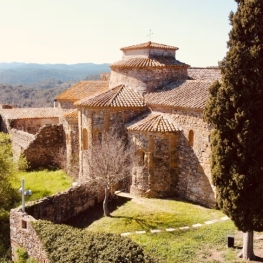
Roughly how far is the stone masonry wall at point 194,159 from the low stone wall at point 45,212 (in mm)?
4713

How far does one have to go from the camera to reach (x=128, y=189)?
66.3 feet

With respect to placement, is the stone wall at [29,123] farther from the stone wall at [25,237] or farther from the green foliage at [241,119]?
the green foliage at [241,119]

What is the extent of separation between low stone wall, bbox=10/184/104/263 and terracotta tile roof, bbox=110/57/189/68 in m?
7.94

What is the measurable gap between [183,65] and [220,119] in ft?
38.9

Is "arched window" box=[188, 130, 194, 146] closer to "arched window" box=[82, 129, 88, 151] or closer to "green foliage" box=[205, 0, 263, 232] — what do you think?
"green foliage" box=[205, 0, 263, 232]

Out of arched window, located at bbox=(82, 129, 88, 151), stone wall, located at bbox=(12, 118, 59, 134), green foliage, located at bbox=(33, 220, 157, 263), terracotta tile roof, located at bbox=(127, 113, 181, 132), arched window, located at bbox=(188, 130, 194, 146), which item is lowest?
green foliage, located at bbox=(33, 220, 157, 263)

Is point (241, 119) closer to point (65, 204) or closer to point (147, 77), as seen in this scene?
point (65, 204)

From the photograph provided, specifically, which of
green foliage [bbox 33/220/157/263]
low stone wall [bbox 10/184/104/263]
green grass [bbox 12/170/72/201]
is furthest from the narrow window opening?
green grass [bbox 12/170/72/201]

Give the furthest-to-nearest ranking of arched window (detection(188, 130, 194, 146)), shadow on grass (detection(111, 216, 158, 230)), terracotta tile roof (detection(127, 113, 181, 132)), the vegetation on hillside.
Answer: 1. terracotta tile roof (detection(127, 113, 181, 132))
2. arched window (detection(188, 130, 194, 146))
3. the vegetation on hillside
4. shadow on grass (detection(111, 216, 158, 230))

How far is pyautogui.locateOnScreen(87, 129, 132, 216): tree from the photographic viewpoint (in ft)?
58.8

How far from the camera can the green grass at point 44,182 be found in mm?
21859

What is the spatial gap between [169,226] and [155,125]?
554cm

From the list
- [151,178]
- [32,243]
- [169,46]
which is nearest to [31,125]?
[169,46]

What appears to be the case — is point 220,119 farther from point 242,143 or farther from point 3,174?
point 3,174
